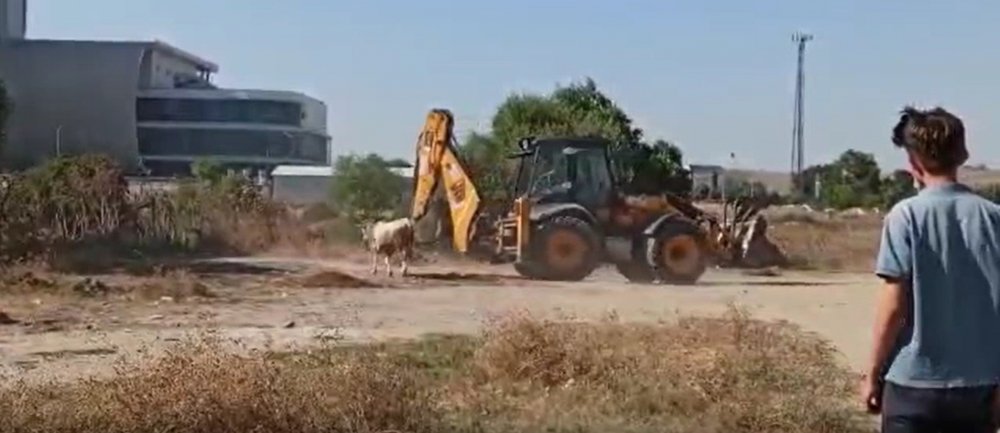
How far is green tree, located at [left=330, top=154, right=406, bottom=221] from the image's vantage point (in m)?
44.2

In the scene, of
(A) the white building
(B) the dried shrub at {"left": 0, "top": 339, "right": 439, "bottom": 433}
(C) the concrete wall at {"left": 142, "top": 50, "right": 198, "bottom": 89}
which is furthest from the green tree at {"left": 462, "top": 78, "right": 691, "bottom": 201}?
(C) the concrete wall at {"left": 142, "top": 50, "right": 198, "bottom": 89}

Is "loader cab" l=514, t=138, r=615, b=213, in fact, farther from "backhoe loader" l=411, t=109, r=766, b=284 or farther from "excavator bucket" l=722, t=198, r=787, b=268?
"excavator bucket" l=722, t=198, r=787, b=268

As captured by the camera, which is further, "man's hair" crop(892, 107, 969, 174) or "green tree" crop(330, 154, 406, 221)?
"green tree" crop(330, 154, 406, 221)

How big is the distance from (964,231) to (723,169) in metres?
Result: 93.0

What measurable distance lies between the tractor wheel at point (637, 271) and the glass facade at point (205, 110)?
82.3 meters

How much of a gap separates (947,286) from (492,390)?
6818mm

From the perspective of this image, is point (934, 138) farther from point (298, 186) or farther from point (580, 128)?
point (298, 186)

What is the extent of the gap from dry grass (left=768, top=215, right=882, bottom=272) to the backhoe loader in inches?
318


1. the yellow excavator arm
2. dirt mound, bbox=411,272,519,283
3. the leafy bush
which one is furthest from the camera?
the leafy bush

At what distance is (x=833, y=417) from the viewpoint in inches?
396

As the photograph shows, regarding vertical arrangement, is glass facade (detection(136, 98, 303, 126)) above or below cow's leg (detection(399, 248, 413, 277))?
above

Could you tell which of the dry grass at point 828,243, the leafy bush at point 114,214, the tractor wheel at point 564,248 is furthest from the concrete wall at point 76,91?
the tractor wheel at point 564,248

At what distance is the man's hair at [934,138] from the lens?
4.99m

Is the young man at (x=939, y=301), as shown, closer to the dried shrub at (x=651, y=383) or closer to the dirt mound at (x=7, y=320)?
the dried shrub at (x=651, y=383)
